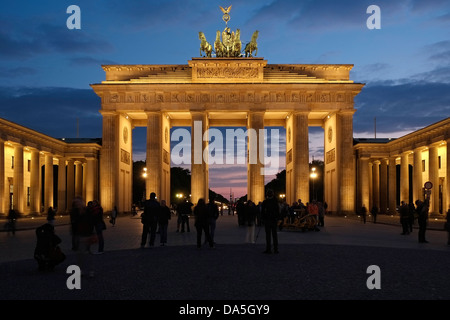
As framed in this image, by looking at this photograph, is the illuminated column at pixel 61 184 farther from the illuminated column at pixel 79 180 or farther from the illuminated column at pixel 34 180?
the illuminated column at pixel 34 180

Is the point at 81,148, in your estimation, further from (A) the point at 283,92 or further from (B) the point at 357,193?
(B) the point at 357,193

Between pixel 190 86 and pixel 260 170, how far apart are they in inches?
496

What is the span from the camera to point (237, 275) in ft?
38.6

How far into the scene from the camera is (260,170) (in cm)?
5656

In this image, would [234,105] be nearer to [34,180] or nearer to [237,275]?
[34,180]

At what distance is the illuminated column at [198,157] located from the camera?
2228 inches

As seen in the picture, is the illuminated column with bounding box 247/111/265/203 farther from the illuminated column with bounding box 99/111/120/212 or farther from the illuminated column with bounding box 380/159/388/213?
the illuminated column with bounding box 380/159/388/213

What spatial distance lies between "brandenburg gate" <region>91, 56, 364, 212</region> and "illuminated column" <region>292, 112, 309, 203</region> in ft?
0.37

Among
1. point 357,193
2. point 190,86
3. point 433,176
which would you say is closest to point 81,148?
point 190,86

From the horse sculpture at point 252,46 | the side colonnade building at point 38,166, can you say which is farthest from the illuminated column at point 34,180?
the horse sculpture at point 252,46

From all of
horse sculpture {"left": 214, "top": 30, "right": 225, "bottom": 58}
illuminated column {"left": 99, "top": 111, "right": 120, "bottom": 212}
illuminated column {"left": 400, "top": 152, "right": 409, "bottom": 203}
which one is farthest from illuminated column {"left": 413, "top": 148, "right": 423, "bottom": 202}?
illuminated column {"left": 99, "top": 111, "right": 120, "bottom": 212}

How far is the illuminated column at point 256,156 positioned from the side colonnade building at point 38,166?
19.9m

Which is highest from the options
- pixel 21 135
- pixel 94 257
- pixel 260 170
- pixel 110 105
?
pixel 110 105
